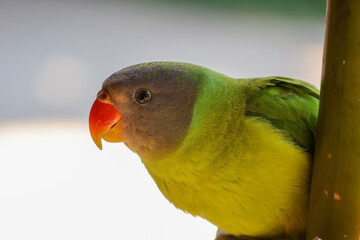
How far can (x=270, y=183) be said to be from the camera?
0.88 meters

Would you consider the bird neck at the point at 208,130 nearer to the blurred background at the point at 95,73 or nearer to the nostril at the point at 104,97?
the nostril at the point at 104,97

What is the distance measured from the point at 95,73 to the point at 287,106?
100 inches

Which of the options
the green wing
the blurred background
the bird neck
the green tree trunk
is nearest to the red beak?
the bird neck

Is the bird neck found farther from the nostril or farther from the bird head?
the nostril

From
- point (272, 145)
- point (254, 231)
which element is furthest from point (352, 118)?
point (254, 231)

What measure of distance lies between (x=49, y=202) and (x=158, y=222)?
0.63m

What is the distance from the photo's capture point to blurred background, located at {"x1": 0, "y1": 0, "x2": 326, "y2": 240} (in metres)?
2.18

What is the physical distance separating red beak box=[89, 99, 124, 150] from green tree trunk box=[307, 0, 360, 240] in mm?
448

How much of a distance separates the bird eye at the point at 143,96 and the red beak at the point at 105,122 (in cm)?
6

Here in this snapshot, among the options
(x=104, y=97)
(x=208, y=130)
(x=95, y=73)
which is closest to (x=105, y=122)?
(x=104, y=97)

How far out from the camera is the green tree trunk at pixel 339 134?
64cm

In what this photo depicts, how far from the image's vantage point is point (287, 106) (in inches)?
37.5

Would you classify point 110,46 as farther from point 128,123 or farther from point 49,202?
point 128,123

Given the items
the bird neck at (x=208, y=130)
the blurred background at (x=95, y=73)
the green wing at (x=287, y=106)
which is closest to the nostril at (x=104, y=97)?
the bird neck at (x=208, y=130)
